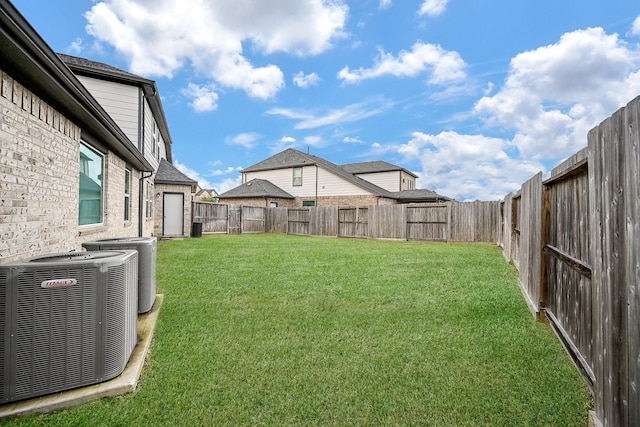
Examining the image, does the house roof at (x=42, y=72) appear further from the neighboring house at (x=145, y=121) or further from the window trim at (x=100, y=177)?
the neighboring house at (x=145, y=121)

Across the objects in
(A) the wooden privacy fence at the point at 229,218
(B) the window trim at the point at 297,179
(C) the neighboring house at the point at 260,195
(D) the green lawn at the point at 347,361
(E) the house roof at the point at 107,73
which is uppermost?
(E) the house roof at the point at 107,73

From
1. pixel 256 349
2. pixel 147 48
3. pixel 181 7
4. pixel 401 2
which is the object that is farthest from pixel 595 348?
pixel 147 48

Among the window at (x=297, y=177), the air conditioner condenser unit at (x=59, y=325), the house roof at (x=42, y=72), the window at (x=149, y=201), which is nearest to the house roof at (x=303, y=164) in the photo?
the window at (x=297, y=177)

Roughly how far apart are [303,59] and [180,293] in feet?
42.3

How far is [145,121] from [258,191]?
13.8 metres

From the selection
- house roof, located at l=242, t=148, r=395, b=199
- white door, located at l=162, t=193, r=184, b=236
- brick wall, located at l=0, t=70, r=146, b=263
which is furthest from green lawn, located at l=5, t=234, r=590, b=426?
house roof, located at l=242, t=148, r=395, b=199

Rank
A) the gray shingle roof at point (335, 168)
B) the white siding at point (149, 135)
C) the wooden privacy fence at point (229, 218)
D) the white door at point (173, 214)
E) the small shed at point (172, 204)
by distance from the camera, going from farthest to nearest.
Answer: the gray shingle roof at point (335, 168)
the wooden privacy fence at point (229, 218)
the white door at point (173, 214)
the small shed at point (172, 204)
the white siding at point (149, 135)

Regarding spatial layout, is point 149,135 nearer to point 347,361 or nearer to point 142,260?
point 142,260

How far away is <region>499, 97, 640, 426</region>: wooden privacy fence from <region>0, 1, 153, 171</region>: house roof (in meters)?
3.98

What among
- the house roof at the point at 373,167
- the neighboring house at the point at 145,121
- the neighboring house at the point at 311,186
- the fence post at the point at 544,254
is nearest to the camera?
the fence post at the point at 544,254

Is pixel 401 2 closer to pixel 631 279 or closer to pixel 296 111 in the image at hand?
pixel 631 279

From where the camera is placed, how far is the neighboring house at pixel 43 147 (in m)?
2.93

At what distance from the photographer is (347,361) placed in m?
3.20

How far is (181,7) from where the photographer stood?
8.57 m
